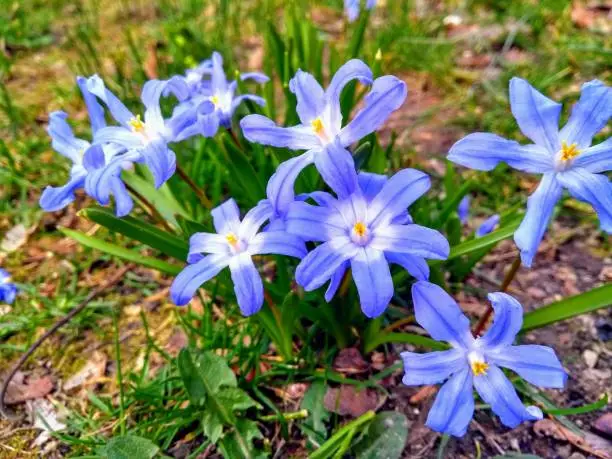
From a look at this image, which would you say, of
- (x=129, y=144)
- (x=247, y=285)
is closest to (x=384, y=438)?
(x=247, y=285)

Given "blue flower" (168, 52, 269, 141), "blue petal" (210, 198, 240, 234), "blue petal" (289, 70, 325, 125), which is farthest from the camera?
"blue flower" (168, 52, 269, 141)

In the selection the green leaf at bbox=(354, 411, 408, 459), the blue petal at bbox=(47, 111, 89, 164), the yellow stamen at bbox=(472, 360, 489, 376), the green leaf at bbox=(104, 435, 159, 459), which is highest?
the blue petal at bbox=(47, 111, 89, 164)

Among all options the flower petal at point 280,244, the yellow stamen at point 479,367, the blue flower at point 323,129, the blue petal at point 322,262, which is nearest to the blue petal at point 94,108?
the blue flower at point 323,129

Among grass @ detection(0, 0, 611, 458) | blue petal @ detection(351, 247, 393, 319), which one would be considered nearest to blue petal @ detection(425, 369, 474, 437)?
blue petal @ detection(351, 247, 393, 319)

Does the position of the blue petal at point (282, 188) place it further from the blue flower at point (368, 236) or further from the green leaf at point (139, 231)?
the green leaf at point (139, 231)

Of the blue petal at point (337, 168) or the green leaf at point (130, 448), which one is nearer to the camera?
the blue petal at point (337, 168)

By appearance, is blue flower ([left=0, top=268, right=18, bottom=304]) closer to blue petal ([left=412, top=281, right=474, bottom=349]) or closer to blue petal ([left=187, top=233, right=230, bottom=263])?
blue petal ([left=187, top=233, right=230, bottom=263])

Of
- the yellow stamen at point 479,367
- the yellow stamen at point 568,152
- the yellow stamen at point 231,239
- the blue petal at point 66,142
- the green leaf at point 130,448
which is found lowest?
the green leaf at point 130,448
